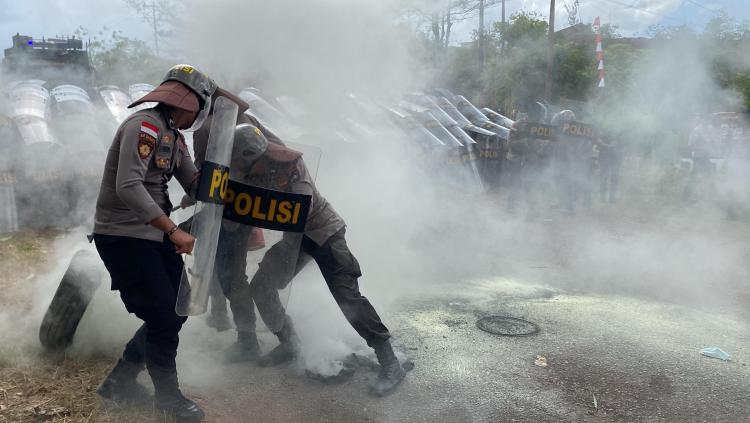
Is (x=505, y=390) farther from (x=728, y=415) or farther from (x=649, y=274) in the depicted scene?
(x=649, y=274)

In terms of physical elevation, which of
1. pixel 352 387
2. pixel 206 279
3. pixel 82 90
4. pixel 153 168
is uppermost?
pixel 82 90

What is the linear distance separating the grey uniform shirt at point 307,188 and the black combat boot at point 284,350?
680 millimetres

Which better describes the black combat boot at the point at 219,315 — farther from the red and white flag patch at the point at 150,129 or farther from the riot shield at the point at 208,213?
the red and white flag patch at the point at 150,129

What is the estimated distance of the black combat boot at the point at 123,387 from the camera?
118 inches

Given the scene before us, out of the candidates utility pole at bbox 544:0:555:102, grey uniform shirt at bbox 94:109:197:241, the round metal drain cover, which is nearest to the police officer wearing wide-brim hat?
grey uniform shirt at bbox 94:109:197:241

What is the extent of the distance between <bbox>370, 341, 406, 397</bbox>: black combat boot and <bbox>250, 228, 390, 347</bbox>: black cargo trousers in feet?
0.20

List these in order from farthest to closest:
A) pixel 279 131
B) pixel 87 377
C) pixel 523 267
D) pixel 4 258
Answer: pixel 279 131 → pixel 523 267 → pixel 4 258 → pixel 87 377

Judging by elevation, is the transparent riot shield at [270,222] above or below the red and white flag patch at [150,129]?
below

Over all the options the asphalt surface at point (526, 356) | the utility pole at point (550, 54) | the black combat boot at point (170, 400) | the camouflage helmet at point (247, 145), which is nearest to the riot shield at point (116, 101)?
the asphalt surface at point (526, 356)

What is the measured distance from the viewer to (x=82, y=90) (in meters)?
8.99

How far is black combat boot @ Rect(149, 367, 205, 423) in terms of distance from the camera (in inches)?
112

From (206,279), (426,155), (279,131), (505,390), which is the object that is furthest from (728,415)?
(426,155)

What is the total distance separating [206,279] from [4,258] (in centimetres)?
383

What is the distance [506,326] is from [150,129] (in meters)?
2.87
